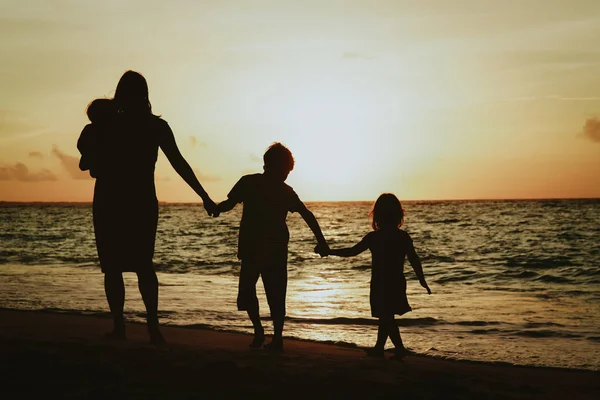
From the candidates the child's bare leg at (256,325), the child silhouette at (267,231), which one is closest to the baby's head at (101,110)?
the child silhouette at (267,231)

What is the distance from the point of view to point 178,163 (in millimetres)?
5359

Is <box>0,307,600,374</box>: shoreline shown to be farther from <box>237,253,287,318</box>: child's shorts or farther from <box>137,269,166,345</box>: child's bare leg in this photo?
<box>137,269,166,345</box>: child's bare leg

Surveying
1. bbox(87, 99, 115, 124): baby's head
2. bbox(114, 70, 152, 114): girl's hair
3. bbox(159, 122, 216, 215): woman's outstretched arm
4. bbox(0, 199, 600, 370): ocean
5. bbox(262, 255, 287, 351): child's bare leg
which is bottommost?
bbox(0, 199, 600, 370): ocean

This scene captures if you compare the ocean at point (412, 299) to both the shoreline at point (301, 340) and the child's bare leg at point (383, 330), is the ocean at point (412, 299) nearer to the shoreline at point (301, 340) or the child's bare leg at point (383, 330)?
the shoreline at point (301, 340)

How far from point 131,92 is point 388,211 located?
94.9 inches

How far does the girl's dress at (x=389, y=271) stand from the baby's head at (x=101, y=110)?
2404 mm

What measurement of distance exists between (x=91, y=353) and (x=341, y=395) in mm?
1819

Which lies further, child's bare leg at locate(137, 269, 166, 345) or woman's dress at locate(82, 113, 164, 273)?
child's bare leg at locate(137, 269, 166, 345)

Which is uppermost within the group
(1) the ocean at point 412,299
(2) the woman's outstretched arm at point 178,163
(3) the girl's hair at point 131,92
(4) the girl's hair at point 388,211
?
(3) the girl's hair at point 131,92

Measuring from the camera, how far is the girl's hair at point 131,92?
5.12 m

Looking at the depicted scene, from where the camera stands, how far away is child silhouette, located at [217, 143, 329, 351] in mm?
5648

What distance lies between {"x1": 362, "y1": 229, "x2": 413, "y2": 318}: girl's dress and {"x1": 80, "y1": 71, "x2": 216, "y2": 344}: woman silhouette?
195cm

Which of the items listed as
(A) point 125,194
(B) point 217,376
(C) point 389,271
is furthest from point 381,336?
(A) point 125,194

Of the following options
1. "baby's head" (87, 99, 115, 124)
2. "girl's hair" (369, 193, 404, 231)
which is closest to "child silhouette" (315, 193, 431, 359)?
"girl's hair" (369, 193, 404, 231)
